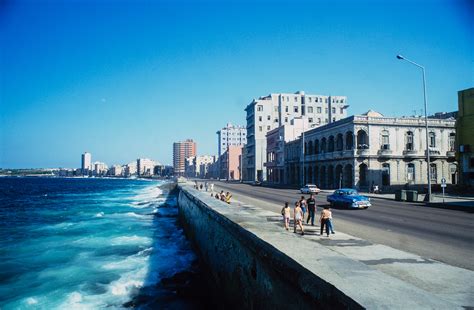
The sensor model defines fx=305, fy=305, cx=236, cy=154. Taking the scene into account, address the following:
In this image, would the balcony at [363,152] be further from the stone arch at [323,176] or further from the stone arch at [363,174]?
the stone arch at [323,176]

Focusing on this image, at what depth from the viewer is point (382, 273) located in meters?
5.98

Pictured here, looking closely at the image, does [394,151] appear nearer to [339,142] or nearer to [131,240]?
[339,142]

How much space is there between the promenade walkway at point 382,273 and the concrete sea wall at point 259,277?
0.19 meters

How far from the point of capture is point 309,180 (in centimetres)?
6284

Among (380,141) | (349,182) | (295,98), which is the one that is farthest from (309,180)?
(295,98)

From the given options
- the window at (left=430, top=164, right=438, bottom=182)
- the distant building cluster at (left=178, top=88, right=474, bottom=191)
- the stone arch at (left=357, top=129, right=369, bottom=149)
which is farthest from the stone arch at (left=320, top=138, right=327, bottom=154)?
the window at (left=430, top=164, right=438, bottom=182)

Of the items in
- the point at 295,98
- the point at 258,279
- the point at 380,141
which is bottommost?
the point at 258,279

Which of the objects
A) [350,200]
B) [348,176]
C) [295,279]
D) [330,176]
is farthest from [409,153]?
[295,279]

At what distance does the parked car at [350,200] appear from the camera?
892 inches

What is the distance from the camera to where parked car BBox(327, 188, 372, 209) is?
22656 millimetres

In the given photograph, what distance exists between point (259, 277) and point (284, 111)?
9554 cm

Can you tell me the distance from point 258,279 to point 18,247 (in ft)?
72.6

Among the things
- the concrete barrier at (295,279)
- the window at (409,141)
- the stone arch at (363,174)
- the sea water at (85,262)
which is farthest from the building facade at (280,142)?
the concrete barrier at (295,279)

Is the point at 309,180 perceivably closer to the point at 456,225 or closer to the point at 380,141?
the point at 380,141
